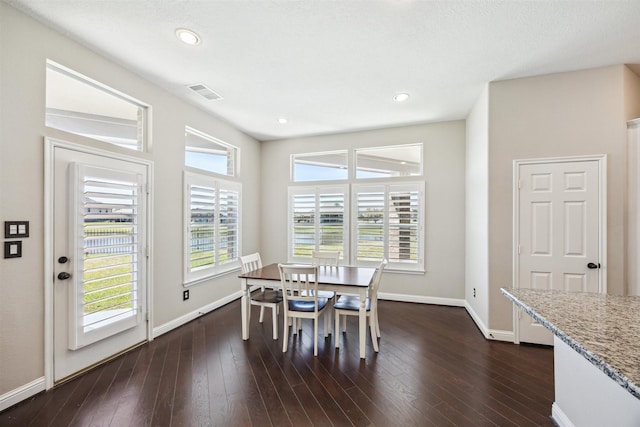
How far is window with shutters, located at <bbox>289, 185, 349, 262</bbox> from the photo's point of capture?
509 cm

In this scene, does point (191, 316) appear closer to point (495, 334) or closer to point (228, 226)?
point (228, 226)

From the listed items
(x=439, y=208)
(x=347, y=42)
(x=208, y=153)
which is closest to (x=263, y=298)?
(x=208, y=153)

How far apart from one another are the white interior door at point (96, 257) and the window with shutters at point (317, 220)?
8.97 feet

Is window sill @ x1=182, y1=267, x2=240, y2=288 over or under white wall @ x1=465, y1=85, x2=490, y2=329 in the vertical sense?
under

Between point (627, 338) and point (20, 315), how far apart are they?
12.1ft

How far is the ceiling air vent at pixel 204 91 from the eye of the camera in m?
3.33

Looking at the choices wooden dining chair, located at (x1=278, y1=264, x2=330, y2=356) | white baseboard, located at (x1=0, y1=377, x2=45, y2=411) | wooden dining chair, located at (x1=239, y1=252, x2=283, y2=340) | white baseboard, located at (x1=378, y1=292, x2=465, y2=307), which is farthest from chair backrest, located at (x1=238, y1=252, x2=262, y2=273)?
white baseboard, located at (x1=378, y1=292, x2=465, y2=307)

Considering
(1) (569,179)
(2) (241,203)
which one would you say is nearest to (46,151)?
(2) (241,203)

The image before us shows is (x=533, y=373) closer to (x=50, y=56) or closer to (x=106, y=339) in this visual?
(x=106, y=339)

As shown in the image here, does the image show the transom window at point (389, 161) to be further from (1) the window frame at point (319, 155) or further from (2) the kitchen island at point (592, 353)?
(2) the kitchen island at point (592, 353)

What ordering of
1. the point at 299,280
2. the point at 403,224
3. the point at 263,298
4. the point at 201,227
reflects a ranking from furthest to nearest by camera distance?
the point at 403,224 < the point at 201,227 < the point at 263,298 < the point at 299,280

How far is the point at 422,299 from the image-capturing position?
182 inches

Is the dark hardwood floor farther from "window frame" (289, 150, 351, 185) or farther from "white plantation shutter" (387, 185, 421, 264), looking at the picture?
"window frame" (289, 150, 351, 185)

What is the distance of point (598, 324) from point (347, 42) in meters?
2.61
